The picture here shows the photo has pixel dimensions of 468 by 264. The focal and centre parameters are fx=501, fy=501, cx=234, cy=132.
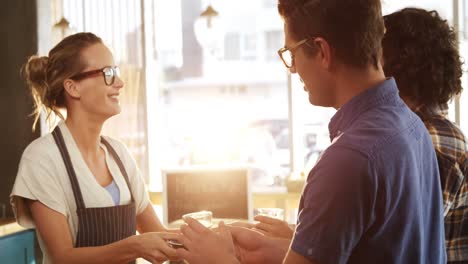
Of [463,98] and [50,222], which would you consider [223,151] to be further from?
[50,222]

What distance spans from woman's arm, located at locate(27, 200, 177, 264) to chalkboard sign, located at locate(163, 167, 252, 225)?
0.54 m

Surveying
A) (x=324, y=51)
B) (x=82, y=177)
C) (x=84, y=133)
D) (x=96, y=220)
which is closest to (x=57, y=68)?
(x=84, y=133)

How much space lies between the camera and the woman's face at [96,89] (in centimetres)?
191

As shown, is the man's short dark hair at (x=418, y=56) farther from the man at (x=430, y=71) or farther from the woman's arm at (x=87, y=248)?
the woman's arm at (x=87, y=248)

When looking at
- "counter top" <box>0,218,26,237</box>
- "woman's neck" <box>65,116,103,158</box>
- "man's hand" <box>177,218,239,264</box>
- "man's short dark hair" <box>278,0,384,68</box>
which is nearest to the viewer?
"man's short dark hair" <box>278,0,384,68</box>

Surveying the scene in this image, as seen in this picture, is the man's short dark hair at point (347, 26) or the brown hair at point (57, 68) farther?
the brown hair at point (57, 68)

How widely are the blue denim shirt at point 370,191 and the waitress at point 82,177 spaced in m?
0.81

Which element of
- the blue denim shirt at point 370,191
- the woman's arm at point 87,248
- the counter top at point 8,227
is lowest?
the counter top at point 8,227

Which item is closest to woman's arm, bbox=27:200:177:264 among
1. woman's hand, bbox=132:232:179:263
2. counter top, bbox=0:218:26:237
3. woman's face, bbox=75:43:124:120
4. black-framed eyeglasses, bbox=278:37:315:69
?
woman's hand, bbox=132:232:179:263

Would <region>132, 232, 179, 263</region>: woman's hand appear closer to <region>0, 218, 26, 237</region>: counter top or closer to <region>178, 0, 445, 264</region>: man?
<region>178, 0, 445, 264</region>: man

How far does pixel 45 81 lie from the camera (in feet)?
6.36

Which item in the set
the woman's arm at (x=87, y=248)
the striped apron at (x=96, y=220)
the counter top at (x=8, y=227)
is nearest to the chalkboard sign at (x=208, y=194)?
the striped apron at (x=96, y=220)

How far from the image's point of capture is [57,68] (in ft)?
6.28

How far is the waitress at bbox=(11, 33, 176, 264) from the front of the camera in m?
1.68
